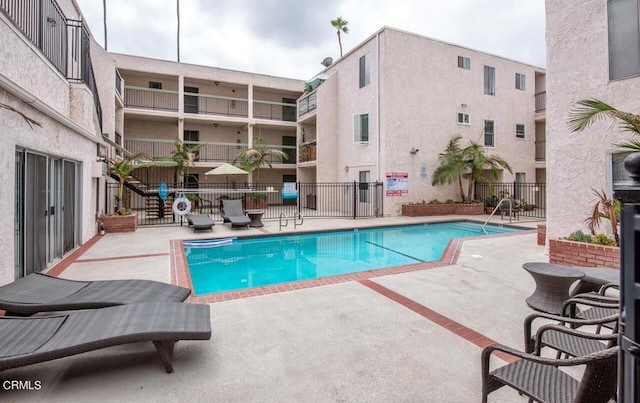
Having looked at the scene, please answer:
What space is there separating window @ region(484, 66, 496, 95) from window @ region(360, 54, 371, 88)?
24.3 feet

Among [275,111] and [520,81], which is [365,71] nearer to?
[275,111]

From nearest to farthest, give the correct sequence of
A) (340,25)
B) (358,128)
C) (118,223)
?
(118,223) → (358,128) → (340,25)

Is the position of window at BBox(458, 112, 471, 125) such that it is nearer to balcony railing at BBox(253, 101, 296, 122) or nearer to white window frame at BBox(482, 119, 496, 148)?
white window frame at BBox(482, 119, 496, 148)

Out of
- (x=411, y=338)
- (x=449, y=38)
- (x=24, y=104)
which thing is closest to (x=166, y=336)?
(x=411, y=338)

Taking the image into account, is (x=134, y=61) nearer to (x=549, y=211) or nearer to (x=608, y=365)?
(x=549, y=211)

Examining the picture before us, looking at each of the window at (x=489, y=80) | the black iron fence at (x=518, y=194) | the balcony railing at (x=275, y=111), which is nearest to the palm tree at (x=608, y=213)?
the black iron fence at (x=518, y=194)

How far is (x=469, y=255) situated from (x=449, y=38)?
49.3 feet

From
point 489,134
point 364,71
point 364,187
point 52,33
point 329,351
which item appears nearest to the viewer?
point 329,351

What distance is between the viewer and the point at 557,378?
2.12m

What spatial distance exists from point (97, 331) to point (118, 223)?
32.0ft

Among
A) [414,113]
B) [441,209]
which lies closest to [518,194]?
[441,209]

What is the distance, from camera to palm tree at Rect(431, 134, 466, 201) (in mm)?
16578

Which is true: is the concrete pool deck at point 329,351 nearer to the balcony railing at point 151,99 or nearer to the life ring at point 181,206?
the life ring at point 181,206

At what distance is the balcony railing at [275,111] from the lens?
23.4 metres
